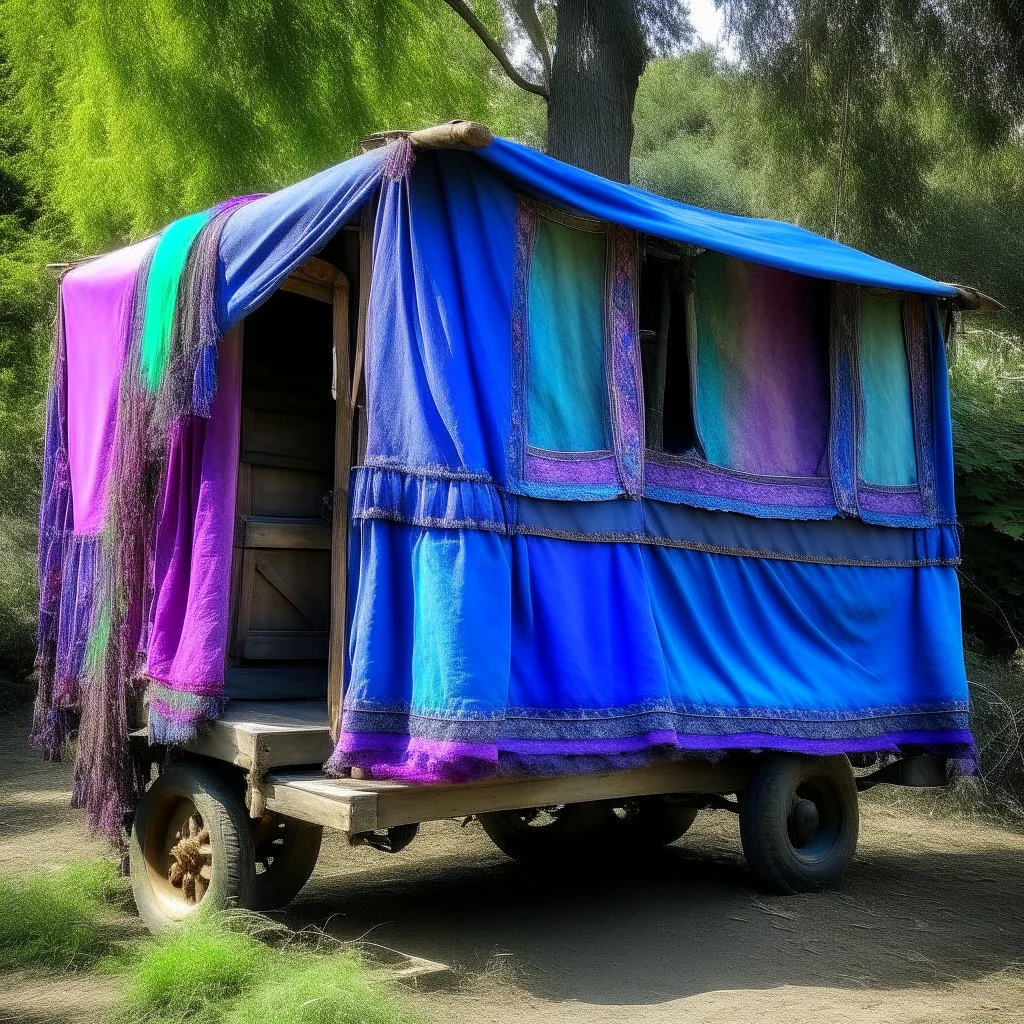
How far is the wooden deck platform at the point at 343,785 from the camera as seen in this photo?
172 inches

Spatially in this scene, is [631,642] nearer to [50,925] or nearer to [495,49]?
[50,925]

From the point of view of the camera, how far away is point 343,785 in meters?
4.48

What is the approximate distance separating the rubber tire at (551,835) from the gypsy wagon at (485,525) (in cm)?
2

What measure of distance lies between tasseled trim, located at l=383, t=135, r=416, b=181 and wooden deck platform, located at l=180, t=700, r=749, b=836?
2.07 metres

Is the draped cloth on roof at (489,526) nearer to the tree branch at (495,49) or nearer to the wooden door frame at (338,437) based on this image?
the wooden door frame at (338,437)

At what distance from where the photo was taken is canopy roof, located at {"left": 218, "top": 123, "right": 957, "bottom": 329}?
15.2 ft

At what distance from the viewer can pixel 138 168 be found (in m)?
10.9

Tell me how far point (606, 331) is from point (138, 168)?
23.3 ft

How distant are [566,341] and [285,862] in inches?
93.6

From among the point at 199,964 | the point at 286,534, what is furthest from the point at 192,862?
the point at 286,534

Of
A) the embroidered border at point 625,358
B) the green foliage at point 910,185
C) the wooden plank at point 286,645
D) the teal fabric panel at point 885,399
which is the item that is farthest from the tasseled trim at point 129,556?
the green foliage at point 910,185

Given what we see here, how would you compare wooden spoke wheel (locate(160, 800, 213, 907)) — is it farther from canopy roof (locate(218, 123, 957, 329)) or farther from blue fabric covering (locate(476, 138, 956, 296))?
blue fabric covering (locate(476, 138, 956, 296))

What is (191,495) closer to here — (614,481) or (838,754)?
(614,481)

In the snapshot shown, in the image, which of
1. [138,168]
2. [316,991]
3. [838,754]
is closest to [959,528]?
[838,754]
